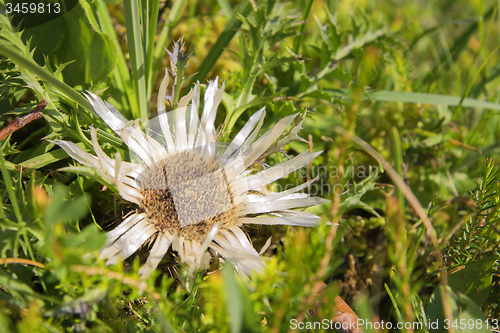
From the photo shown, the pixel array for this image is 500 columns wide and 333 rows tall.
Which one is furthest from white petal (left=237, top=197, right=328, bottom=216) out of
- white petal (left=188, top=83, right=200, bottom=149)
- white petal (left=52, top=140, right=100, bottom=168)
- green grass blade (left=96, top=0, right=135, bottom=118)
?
green grass blade (left=96, top=0, right=135, bottom=118)

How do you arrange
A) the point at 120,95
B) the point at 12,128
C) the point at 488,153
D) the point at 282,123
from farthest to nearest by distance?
the point at 488,153, the point at 120,95, the point at 282,123, the point at 12,128

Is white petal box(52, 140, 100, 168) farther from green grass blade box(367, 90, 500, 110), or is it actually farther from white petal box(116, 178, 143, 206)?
green grass blade box(367, 90, 500, 110)

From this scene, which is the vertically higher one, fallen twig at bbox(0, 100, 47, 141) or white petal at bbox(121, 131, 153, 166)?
fallen twig at bbox(0, 100, 47, 141)

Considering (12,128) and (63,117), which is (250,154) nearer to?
(63,117)

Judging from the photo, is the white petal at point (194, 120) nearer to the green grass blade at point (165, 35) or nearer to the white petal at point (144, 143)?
the white petal at point (144, 143)

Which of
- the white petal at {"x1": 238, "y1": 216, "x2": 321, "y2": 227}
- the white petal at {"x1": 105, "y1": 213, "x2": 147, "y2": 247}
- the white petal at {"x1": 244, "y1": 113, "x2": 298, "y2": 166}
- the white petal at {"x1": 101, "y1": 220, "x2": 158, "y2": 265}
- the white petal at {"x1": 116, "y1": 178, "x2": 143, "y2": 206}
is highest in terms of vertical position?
the white petal at {"x1": 244, "y1": 113, "x2": 298, "y2": 166}

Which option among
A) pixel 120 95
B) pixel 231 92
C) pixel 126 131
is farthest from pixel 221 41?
pixel 126 131
